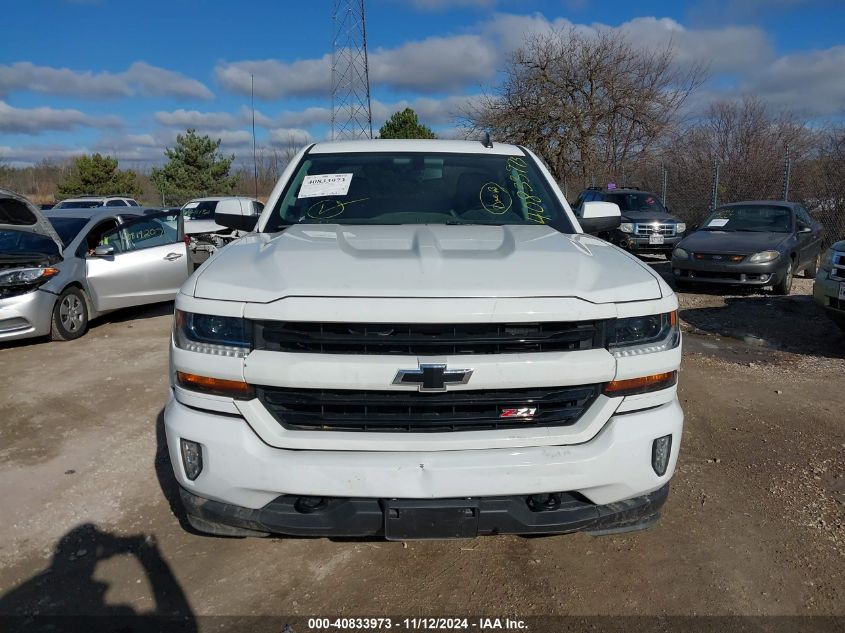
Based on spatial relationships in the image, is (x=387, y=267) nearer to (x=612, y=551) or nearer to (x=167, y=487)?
(x=612, y=551)

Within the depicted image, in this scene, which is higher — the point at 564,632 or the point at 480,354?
the point at 480,354

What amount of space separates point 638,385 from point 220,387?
1.55 metres

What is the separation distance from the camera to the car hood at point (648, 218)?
1453 centimetres

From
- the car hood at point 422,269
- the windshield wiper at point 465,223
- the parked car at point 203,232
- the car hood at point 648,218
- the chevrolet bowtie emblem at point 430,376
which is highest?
the windshield wiper at point 465,223

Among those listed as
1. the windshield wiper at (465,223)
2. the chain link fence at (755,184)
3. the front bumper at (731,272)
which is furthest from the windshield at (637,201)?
the windshield wiper at (465,223)

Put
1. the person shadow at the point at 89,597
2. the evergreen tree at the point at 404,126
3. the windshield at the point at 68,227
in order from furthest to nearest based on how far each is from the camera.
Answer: the evergreen tree at the point at 404,126 < the windshield at the point at 68,227 < the person shadow at the point at 89,597

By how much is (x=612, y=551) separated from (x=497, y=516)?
3.35 ft

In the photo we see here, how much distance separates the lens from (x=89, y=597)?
8.67 ft

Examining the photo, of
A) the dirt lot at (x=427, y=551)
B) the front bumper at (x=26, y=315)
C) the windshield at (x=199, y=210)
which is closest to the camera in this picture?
the dirt lot at (x=427, y=551)

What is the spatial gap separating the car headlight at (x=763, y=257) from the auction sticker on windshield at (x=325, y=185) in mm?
8083

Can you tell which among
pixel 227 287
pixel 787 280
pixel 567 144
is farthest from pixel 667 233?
pixel 227 287

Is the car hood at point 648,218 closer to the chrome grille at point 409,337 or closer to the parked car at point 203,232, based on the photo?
the parked car at point 203,232

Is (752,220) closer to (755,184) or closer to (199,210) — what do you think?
(755,184)

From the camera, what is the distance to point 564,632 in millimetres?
2428
